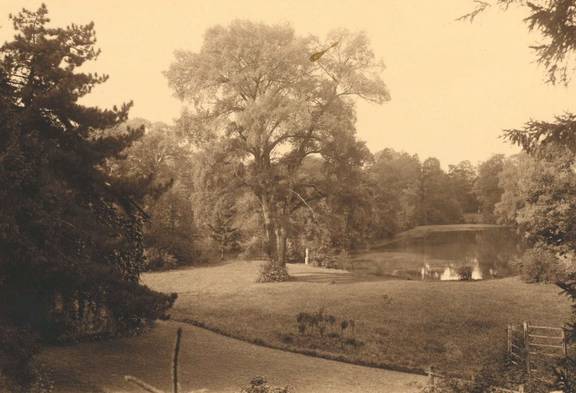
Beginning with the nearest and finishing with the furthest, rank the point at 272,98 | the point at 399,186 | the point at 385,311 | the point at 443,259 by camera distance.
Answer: the point at 385,311 → the point at 272,98 → the point at 443,259 → the point at 399,186

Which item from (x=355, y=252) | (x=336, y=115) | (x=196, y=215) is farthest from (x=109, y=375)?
(x=355, y=252)

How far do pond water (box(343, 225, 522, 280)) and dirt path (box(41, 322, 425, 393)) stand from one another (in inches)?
795

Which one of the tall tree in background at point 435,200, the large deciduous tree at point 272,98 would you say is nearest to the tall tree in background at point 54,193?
the large deciduous tree at point 272,98

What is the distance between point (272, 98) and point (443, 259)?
25276 mm

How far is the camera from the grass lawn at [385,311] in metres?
16.0

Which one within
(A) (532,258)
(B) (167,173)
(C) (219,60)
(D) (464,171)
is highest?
(D) (464,171)

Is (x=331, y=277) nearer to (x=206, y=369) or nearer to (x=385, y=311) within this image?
(x=385, y=311)

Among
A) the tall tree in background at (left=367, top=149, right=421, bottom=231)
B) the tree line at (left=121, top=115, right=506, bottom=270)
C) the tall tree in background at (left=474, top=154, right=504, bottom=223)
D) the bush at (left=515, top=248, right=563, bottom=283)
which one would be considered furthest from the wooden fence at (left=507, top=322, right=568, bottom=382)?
the tall tree in background at (left=474, top=154, right=504, bottom=223)

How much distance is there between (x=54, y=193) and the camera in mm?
9461

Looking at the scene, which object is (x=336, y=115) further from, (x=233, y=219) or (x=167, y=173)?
(x=167, y=173)

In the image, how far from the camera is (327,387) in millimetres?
11398

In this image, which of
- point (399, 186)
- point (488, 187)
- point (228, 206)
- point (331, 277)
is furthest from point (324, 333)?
point (488, 187)

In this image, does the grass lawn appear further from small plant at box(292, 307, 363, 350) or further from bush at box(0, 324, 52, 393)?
bush at box(0, 324, 52, 393)

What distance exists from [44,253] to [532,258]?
27148 mm
